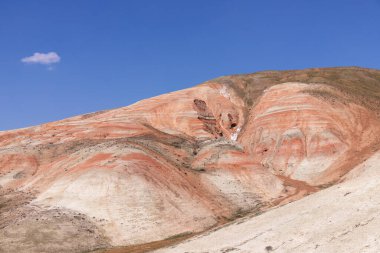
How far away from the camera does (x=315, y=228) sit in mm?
28609

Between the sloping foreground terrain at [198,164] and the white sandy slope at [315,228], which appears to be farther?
the sloping foreground terrain at [198,164]

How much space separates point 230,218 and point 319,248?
28.8 meters

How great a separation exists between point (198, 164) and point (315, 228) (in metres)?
40.2

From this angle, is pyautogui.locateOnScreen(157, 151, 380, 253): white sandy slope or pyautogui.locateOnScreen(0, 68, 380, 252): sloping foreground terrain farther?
pyautogui.locateOnScreen(0, 68, 380, 252): sloping foreground terrain

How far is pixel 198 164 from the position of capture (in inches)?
2689

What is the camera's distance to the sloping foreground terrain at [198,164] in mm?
44000

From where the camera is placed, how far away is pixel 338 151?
70.6 m

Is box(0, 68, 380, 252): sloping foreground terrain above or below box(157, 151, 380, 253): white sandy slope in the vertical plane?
above

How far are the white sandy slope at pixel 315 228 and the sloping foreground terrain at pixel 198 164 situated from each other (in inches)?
6.1

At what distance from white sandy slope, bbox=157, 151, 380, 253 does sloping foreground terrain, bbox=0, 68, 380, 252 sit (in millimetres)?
154

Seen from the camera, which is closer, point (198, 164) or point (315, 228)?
point (315, 228)

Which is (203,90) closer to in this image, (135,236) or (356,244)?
(135,236)

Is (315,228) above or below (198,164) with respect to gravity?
below

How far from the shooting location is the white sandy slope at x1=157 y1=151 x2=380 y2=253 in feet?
85.2
